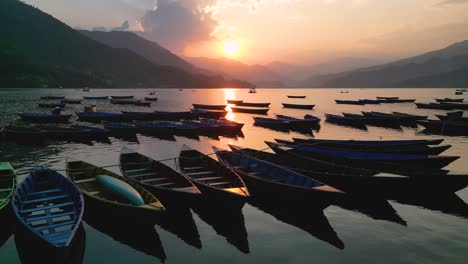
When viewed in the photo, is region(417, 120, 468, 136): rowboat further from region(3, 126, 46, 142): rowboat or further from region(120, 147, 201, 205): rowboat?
region(3, 126, 46, 142): rowboat

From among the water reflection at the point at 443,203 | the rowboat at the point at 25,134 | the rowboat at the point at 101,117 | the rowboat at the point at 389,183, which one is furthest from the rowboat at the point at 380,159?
the rowboat at the point at 101,117

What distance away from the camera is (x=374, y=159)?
26.6m

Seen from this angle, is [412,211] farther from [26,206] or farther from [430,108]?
[430,108]

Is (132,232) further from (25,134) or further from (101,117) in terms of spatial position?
(101,117)

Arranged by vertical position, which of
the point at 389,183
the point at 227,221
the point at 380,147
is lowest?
the point at 227,221

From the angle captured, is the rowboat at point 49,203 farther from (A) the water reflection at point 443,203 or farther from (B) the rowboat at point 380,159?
(A) the water reflection at point 443,203

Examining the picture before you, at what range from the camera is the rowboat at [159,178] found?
15845mm

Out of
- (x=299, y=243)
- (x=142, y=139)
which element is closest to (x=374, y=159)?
(x=299, y=243)

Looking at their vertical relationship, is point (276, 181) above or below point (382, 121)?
below

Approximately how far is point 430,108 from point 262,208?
11236 centimetres

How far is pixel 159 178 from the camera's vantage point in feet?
65.7

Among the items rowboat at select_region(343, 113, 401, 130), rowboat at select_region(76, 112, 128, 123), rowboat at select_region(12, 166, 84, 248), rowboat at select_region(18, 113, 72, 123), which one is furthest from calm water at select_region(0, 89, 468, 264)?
rowboat at select_region(76, 112, 128, 123)

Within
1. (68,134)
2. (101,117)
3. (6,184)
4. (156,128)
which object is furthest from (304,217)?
(101,117)

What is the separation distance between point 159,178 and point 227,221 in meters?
5.43
